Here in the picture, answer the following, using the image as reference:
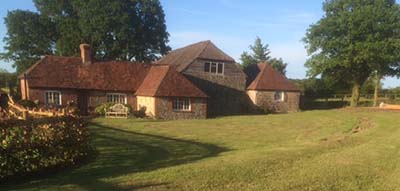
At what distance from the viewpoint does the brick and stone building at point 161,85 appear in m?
35.6

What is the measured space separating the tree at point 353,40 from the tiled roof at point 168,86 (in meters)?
22.3

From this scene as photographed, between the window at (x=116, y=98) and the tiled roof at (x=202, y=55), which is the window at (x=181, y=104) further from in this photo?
the tiled roof at (x=202, y=55)

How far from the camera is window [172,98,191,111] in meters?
35.8

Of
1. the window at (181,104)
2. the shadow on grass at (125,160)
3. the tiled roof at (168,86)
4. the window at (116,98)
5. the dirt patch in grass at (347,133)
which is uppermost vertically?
the tiled roof at (168,86)

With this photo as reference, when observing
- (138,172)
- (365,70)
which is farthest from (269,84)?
(138,172)

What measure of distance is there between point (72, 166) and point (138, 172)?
8.05 feet

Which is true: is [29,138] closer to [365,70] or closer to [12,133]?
[12,133]

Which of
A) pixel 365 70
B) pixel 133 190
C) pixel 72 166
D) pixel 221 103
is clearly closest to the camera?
pixel 133 190

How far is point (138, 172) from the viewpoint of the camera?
1069 centimetres

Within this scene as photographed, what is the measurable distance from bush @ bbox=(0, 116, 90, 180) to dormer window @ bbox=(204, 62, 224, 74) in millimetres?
30138

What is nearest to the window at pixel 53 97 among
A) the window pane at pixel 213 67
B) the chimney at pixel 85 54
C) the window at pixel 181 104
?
the chimney at pixel 85 54

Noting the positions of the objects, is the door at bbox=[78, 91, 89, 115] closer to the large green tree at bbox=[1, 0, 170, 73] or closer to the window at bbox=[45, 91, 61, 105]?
the window at bbox=[45, 91, 61, 105]

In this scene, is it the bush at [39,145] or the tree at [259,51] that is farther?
the tree at [259,51]

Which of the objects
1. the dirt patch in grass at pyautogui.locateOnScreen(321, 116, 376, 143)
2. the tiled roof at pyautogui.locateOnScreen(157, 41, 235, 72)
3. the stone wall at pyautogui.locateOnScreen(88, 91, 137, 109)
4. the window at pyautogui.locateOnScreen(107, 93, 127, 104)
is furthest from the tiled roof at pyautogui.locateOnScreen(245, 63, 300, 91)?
the dirt patch in grass at pyautogui.locateOnScreen(321, 116, 376, 143)
